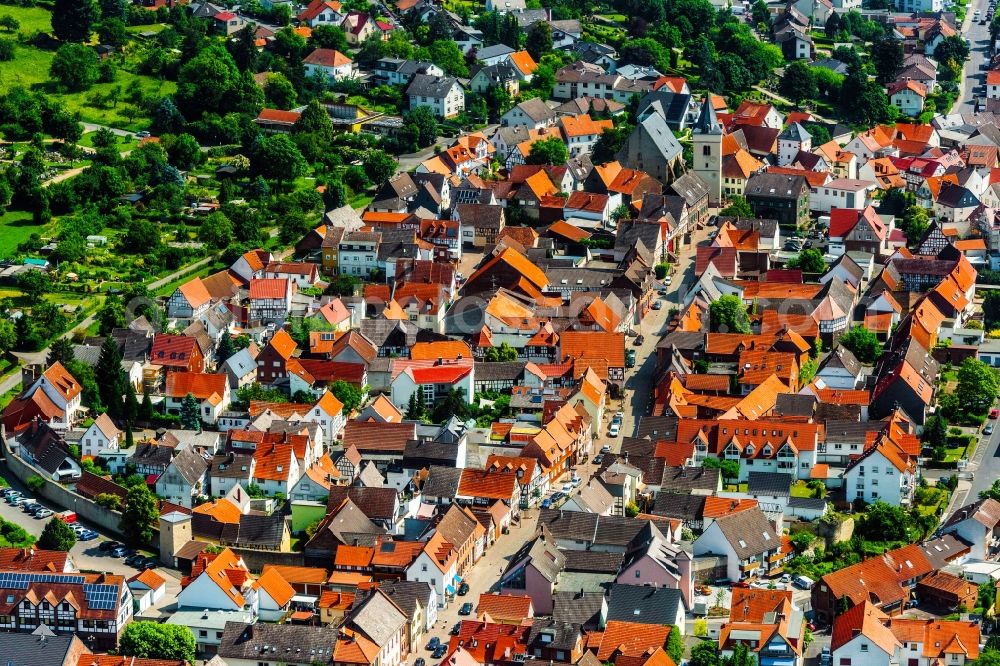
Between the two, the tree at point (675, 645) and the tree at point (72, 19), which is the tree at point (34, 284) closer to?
the tree at point (72, 19)

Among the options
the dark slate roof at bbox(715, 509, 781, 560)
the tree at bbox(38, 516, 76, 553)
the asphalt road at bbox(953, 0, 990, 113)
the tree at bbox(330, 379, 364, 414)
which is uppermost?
the dark slate roof at bbox(715, 509, 781, 560)

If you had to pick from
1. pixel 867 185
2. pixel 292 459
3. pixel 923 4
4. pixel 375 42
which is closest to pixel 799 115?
pixel 867 185

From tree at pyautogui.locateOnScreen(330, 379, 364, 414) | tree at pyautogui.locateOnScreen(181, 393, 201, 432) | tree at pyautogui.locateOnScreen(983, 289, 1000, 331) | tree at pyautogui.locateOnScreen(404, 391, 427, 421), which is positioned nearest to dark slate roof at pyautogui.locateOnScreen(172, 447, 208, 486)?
tree at pyautogui.locateOnScreen(181, 393, 201, 432)

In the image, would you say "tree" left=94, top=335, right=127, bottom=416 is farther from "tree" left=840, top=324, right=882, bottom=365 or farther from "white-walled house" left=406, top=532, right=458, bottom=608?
"tree" left=840, top=324, right=882, bottom=365

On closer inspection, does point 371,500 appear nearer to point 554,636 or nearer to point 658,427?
point 554,636

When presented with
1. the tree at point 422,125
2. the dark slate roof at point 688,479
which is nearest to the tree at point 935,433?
the dark slate roof at point 688,479

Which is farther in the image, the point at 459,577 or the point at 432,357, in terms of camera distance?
the point at 432,357

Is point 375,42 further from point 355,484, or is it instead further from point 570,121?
point 355,484
